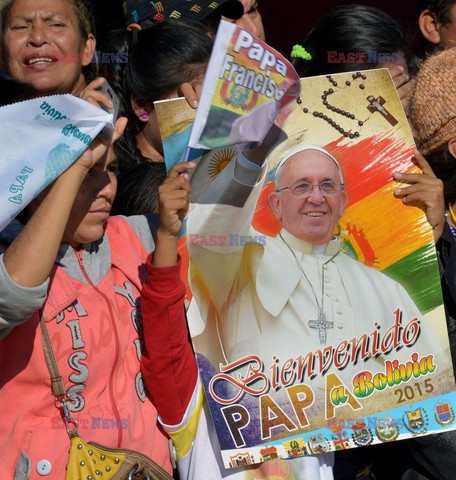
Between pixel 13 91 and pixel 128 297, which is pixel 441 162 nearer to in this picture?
pixel 128 297

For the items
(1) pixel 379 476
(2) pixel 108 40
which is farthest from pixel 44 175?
(1) pixel 379 476

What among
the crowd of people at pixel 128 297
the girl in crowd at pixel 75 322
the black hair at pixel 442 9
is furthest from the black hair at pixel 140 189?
the black hair at pixel 442 9

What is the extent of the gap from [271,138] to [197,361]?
56 centimetres

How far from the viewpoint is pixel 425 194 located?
2344mm

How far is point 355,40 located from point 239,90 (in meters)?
1.07

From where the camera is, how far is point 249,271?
2316 millimetres

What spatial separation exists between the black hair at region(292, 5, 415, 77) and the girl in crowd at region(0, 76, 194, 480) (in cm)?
105

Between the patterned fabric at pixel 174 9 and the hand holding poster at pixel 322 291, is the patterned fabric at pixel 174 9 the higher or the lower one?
the higher one

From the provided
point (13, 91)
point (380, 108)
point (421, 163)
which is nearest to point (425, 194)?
point (421, 163)

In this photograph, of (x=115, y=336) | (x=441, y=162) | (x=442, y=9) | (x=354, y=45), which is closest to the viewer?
(x=115, y=336)

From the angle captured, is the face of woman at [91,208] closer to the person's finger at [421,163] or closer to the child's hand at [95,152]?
the child's hand at [95,152]

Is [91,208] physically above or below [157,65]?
below

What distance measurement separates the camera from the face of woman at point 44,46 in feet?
9.50

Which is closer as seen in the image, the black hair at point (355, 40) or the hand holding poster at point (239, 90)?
the hand holding poster at point (239, 90)
